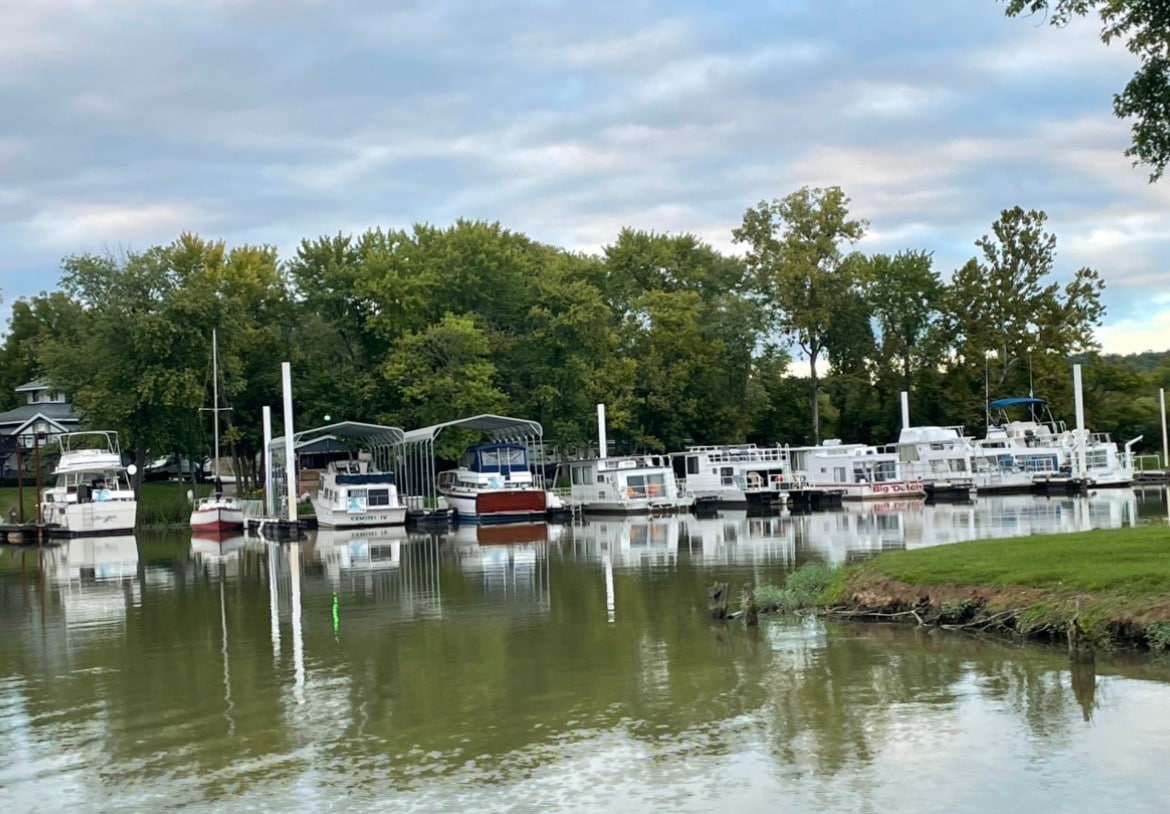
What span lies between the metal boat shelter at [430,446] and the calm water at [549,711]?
3593 cm

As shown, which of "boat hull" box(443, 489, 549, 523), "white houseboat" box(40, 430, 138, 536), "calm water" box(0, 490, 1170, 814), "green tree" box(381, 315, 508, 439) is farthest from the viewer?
"green tree" box(381, 315, 508, 439)

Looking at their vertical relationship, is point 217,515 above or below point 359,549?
above

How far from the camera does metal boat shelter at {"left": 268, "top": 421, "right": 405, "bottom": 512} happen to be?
6284 centimetres

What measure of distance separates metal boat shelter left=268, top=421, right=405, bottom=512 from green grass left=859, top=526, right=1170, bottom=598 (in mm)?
40897

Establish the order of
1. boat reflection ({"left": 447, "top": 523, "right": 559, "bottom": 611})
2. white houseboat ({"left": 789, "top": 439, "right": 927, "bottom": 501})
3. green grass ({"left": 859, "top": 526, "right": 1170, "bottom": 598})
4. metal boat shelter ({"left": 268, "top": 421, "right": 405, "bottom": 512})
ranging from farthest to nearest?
white houseboat ({"left": 789, "top": 439, "right": 927, "bottom": 501})
metal boat shelter ({"left": 268, "top": 421, "right": 405, "bottom": 512})
boat reflection ({"left": 447, "top": 523, "right": 559, "bottom": 611})
green grass ({"left": 859, "top": 526, "right": 1170, "bottom": 598})

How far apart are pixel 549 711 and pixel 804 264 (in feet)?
246

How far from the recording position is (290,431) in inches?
2260

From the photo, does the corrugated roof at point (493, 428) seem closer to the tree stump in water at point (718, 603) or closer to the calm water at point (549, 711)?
the calm water at point (549, 711)

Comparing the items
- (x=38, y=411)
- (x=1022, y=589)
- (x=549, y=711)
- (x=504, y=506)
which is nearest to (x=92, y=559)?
(x=504, y=506)

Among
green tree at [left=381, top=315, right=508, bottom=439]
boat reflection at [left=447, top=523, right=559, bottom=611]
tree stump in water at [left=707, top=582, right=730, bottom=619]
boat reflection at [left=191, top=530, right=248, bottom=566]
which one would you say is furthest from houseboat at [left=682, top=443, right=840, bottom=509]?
tree stump in water at [left=707, top=582, right=730, bottom=619]

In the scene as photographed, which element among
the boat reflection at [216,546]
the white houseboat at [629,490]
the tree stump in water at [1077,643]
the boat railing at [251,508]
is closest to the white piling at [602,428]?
the white houseboat at [629,490]

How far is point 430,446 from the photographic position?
219ft

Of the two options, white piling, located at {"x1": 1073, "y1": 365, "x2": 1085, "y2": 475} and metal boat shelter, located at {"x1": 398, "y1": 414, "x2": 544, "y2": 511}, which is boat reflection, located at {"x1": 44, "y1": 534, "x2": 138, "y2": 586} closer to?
metal boat shelter, located at {"x1": 398, "y1": 414, "x2": 544, "y2": 511}

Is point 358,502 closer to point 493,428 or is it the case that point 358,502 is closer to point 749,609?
point 493,428
